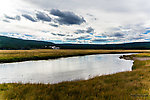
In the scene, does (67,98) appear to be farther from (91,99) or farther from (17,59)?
(17,59)

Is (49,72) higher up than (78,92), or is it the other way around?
(78,92)

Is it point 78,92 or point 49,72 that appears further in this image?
point 49,72

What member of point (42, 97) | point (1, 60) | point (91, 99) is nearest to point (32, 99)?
point (42, 97)

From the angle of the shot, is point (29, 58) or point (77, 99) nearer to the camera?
point (77, 99)

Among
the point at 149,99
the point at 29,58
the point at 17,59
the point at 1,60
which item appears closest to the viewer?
the point at 149,99

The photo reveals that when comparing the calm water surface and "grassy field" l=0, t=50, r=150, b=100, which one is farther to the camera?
the calm water surface

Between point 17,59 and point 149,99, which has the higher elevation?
point 149,99

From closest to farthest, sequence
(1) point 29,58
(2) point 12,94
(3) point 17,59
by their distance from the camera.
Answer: (2) point 12,94 < (3) point 17,59 < (1) point 29,58

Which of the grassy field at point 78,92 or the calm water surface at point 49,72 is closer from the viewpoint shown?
the grassy field at point 78,92

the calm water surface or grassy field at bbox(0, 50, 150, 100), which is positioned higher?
grassy field at bbox(0, 50, 150, 100)

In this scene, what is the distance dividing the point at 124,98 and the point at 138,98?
39.3 inches

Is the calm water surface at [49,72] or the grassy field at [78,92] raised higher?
the grassy field at [78,92]

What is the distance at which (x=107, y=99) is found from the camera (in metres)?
6.88

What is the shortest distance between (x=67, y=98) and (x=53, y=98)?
1001 millimetres
